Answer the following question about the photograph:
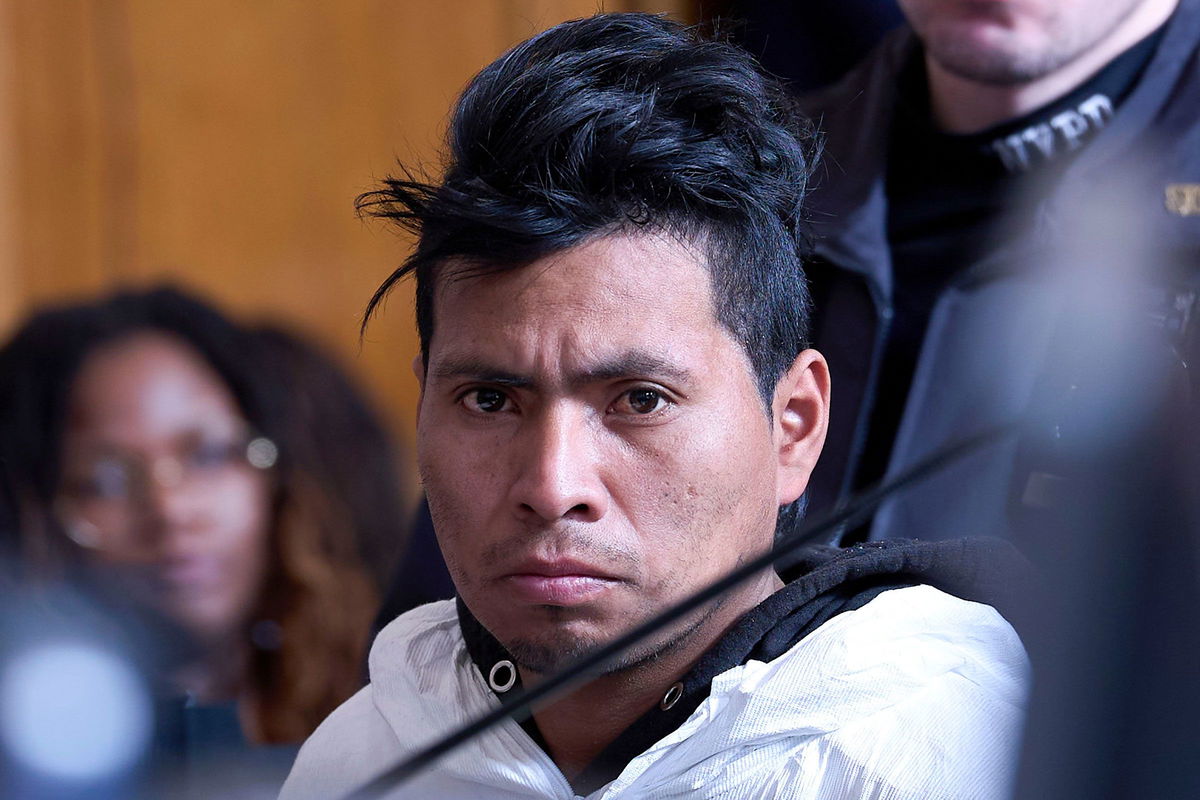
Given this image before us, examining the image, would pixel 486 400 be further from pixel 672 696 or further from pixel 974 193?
pixel 974 193

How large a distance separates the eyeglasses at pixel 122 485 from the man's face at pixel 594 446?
1.88 feet

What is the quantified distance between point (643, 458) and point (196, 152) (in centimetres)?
91

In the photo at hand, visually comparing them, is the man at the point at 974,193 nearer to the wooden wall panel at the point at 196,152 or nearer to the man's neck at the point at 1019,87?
the man's neck at the point at 1019,87

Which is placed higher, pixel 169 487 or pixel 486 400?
pixel 486 400

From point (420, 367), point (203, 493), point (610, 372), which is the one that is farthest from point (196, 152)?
point (610, 372)

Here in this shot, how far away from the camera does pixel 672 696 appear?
0.46 m

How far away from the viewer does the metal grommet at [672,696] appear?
46cm

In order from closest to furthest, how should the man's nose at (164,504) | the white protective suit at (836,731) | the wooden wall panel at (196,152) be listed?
the white protective suit at (836,731) → the man's nose at (164,504) → the wooden wall panel at (196,152)

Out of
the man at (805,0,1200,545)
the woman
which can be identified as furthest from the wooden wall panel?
the man at (805,0,1200,545)

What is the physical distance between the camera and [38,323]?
3.84ft

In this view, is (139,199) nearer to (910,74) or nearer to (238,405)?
(238,405)

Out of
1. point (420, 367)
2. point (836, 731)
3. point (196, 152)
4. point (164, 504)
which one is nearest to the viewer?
point (836, 731)

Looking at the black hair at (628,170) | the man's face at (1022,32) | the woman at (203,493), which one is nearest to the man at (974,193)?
the man's face at (1022,32)

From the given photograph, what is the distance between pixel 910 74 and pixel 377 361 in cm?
62
